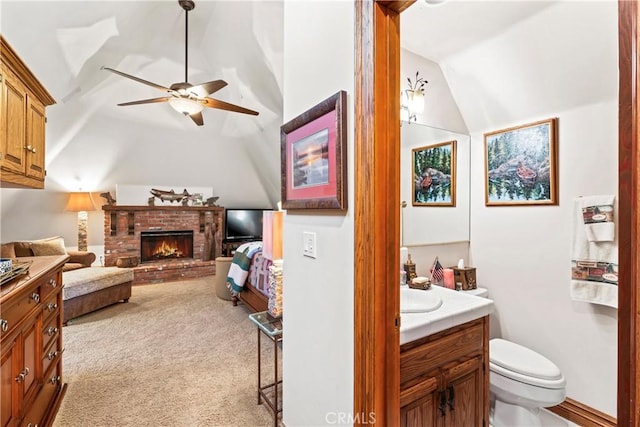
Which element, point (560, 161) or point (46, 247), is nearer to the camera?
point (560, 161)

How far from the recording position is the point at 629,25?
0.54 metres

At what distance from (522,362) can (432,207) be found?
1.13 metres

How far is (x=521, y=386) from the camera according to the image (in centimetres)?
163

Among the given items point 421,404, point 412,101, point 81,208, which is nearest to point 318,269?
point 421,404

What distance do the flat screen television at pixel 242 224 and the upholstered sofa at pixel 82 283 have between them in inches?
101

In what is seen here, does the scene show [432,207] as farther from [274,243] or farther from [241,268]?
[241,268]

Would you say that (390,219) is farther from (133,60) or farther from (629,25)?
(133,60)

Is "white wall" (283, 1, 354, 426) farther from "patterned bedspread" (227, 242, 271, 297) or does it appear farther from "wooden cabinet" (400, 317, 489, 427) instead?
"patterned bedspread" (227, 242, 271, 297)

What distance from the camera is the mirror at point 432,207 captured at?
7.03 ft

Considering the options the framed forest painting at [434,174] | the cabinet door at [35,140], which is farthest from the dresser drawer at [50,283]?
the framed forest painting at [434,174]

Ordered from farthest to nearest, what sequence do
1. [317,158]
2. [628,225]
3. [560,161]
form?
[560,161], [317,158], [628,225]

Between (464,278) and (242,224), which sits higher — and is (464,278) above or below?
below

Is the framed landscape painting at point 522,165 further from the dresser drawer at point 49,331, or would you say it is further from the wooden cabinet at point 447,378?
the dresser drawer at point 49,331

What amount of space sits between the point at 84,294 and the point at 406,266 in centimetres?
371
